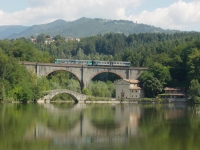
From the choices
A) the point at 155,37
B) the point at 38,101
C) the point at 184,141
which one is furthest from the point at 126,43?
the point at 184,141

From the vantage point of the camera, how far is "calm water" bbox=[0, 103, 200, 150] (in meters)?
26.5

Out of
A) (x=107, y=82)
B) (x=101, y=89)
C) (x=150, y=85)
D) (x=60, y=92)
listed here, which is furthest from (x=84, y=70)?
(x=60, y=92)

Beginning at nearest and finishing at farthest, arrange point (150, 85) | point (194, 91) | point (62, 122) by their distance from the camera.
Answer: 1. point (62, 122)
2. point (194, 91)
3. point (150, 85)

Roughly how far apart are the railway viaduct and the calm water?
3256cm

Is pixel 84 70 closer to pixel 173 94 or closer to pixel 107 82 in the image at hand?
pixel 107 82

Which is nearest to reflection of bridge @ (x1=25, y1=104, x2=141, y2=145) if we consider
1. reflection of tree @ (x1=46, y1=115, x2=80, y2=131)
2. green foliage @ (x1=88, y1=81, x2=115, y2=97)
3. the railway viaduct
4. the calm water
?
the calm water

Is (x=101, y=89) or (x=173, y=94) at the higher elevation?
(x=101, y=89)

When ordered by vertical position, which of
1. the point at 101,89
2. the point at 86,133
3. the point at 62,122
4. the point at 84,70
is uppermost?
the point at 84,70

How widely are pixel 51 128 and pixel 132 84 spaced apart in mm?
43633

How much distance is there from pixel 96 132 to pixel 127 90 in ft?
143

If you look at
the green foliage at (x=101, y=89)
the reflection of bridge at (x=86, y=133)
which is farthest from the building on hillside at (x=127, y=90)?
the reflection of bridge at (x=86, y=133)

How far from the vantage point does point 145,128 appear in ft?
115

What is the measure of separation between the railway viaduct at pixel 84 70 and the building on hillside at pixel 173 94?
27.4 feet

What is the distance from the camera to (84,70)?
Answer: 261 ft
